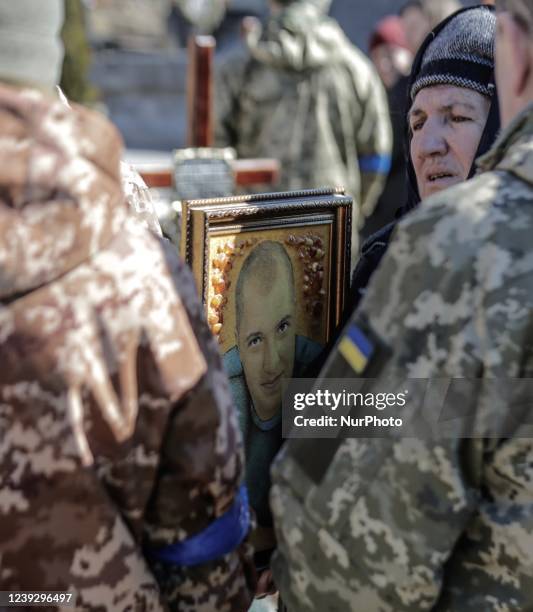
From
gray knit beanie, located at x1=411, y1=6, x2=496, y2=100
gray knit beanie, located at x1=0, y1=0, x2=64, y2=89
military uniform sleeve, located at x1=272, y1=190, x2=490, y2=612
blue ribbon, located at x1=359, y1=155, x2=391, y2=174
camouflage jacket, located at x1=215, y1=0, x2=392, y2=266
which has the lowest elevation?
blue ribbon, located at x1=359, y1=155, x2=391, y2=174

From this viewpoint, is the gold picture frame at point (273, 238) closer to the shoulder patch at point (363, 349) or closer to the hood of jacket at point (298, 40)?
the shoulder patch at point (363, 349)

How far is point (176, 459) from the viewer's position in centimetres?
139

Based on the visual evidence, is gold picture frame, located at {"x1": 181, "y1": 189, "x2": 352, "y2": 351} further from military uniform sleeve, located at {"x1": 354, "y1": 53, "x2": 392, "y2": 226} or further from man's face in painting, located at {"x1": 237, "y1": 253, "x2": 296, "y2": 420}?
military uniform sleeve, located at {"x1": 354, "y1": 53, "x2": 392, "y2": 226}

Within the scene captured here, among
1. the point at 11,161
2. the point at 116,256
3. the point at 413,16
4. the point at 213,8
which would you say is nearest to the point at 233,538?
the point at 116,256

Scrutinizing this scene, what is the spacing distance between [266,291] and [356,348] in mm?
585

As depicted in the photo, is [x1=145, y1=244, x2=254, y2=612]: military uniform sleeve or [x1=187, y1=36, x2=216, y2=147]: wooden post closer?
[x1=145, y1=244, x2=254, y2=612]: military uniform sleeve

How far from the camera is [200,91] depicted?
4.71 m

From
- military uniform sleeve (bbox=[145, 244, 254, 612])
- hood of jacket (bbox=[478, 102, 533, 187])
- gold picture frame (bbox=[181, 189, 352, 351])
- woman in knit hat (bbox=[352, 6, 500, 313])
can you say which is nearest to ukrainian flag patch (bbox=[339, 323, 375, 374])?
military uniform sleeve (bbox=[145, 244, 254, 612])

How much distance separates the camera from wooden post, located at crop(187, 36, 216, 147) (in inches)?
186

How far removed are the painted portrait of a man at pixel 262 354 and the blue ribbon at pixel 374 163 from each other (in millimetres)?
3631

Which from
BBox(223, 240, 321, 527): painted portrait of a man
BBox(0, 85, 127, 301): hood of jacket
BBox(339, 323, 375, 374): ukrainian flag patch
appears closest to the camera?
BBox(0, 85, 127, 301): hood of jacket

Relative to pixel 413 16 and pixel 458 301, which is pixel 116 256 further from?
pixel 413 16

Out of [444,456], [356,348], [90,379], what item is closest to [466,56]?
[356,348]

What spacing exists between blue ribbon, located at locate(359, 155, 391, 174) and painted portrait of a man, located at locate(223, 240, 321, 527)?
3.63m
